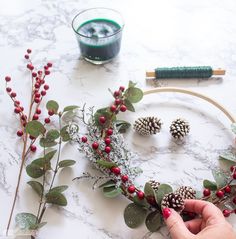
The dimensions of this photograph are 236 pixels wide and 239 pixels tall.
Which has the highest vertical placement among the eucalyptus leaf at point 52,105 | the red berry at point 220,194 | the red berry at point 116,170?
the eucalyptus leaf at point 52,105

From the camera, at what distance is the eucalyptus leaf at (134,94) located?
931mm

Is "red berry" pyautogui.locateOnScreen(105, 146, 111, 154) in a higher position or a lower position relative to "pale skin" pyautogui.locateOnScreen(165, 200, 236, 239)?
higher

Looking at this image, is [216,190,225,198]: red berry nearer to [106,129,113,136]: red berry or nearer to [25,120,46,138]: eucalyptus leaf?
[106,129,113,136]: red berry

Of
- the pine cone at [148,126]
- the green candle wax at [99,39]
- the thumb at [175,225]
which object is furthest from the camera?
the green candle wax at [99,39]

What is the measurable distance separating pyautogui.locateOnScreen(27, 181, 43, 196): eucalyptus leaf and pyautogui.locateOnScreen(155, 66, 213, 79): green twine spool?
0.42m

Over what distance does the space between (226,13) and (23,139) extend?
2.36 ft

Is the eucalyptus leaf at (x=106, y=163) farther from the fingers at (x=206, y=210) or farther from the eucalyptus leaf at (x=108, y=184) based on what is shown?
the fingers at (x=206, y=210)

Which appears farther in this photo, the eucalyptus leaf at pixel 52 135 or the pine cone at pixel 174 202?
the eucalyptus leaf at pixel 52 135

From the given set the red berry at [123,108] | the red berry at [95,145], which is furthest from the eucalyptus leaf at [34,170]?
the red berry at [123,108]

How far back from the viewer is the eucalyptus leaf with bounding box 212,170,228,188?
801 mm

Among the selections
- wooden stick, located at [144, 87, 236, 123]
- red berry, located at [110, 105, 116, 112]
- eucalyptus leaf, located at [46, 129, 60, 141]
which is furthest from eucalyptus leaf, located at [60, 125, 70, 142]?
wooden stick, located at [144, 87, 236, 123]

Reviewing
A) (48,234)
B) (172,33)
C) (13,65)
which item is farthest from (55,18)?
(48,234)

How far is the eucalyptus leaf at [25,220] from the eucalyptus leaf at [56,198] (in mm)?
44

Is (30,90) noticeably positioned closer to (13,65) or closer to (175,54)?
(13,65)
